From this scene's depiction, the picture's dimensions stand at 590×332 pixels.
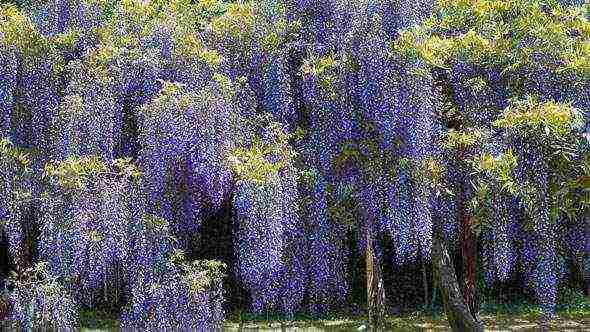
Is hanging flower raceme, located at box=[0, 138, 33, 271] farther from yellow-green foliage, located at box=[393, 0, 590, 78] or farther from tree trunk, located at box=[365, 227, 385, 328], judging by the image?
yellow-green foliage, located at box=[393, 0, 590, 78]

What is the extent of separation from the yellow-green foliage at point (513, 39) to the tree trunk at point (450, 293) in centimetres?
261

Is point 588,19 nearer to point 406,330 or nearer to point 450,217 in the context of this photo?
point 450,217

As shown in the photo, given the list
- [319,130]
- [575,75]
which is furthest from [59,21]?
[575,75]

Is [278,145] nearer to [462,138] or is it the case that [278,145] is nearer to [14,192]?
[462,138]

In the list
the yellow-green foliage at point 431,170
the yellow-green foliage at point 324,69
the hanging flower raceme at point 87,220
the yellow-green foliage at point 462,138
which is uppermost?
the yellow-green foliage at point 324,69

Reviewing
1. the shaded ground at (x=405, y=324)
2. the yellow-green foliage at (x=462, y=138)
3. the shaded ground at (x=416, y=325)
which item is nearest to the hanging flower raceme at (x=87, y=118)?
the shaded ground at (x=405, y=324)

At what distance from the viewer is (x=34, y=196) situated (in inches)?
391

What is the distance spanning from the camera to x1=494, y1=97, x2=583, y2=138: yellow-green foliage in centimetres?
834

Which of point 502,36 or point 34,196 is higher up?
point 502,36

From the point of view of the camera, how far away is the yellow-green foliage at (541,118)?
834cm

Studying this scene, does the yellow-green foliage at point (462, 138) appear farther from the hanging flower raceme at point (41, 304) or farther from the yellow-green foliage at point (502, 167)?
the hanging flower raceme at point (41, 304)

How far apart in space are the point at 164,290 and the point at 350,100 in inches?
138

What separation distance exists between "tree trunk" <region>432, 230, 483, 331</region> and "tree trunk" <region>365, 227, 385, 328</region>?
87cm

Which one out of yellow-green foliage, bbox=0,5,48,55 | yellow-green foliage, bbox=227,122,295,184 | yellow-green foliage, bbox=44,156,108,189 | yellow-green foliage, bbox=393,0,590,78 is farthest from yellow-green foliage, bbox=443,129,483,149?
yellow-green foliage, bbox=0,5,48,55
